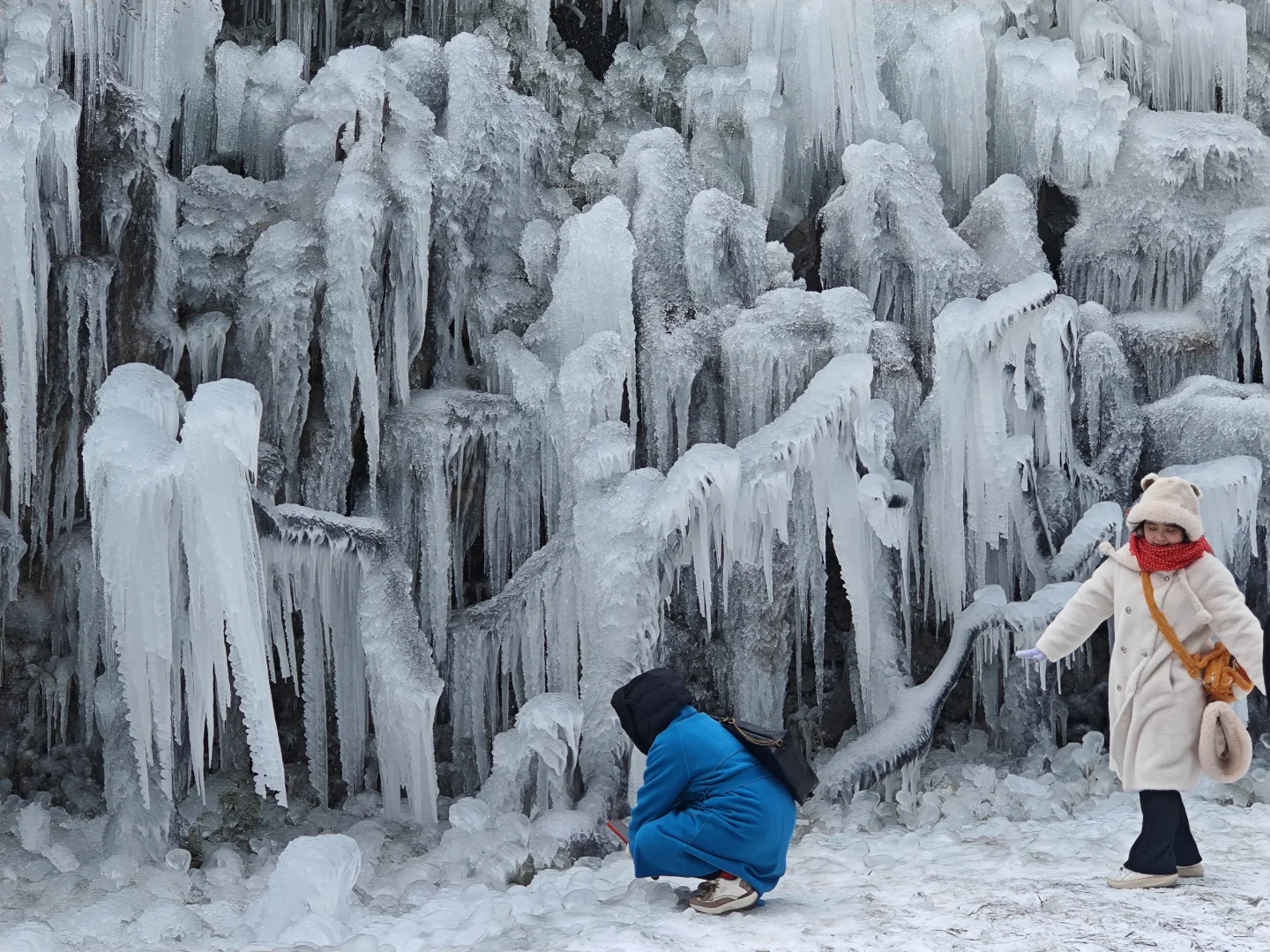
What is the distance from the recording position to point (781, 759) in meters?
4.56

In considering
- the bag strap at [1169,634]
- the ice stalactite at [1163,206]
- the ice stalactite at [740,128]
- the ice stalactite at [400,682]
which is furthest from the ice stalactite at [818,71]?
the bag strap at [1169,634]

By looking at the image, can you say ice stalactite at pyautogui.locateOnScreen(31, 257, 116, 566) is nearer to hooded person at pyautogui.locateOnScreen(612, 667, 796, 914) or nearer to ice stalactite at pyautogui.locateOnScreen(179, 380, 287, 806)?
ice stalactite at pyautogui.locateOnScreen(179, 380, 287, 806)

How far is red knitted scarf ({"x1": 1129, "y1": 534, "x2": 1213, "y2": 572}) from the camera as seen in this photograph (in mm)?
4570

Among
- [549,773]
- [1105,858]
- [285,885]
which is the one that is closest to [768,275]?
[549,773]

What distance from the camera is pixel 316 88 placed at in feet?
25.2

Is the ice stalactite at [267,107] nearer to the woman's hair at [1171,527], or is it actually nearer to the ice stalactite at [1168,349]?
the ice stalactite at [1168,349]

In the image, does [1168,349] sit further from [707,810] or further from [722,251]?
[707,810]

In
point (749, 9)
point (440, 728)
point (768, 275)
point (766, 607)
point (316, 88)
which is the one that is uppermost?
point (749, 9)

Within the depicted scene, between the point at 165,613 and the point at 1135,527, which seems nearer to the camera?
the point at 1135,527

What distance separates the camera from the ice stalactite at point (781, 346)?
7.70m

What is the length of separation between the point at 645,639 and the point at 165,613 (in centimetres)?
238

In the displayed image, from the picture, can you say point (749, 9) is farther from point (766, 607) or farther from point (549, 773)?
point (549, 773)

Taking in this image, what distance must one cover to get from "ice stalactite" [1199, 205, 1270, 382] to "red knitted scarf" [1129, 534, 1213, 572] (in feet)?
13.5

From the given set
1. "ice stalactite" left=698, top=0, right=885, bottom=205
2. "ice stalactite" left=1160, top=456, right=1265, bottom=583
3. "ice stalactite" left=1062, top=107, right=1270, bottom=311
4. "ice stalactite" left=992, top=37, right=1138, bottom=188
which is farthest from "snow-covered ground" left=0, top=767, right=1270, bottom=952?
"ice stalactite" left=698, top=0, right=885, bottom=205
